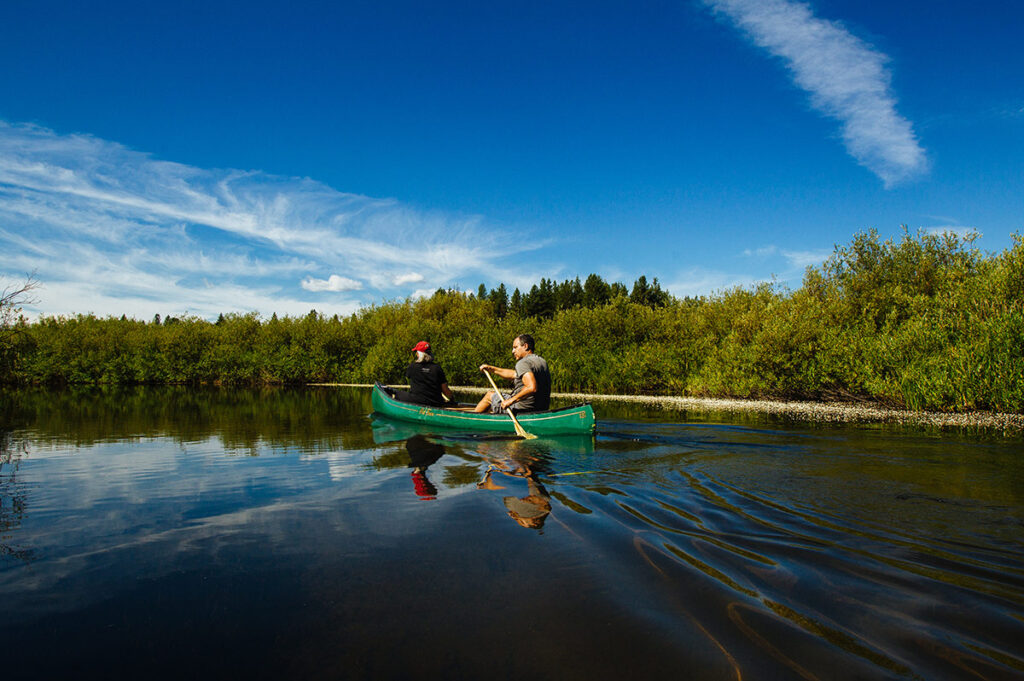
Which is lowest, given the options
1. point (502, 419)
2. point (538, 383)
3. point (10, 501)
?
point (10, 501)

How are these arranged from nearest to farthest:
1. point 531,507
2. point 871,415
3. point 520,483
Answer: point 531,507 < point 520,483 < point 871,415

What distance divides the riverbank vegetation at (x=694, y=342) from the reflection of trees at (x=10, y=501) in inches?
542

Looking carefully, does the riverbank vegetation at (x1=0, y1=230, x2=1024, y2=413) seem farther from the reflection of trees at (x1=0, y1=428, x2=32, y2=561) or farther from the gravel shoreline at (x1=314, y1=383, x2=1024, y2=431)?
the reflection of trees at (x1=0, y1=428, x2=32, y2=561)

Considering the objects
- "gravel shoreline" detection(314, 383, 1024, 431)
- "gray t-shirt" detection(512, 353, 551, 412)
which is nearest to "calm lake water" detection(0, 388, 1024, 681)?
"gray t-shirt" detection(512, 353, 551, 412)

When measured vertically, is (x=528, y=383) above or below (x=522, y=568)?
above

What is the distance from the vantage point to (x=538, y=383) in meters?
11.6

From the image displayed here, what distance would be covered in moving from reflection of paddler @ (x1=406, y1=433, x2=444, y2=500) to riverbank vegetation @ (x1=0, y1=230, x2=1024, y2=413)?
46.7 feet

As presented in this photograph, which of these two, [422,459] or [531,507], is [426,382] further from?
[531,507]

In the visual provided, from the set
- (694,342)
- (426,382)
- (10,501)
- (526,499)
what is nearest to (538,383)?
(426,382)

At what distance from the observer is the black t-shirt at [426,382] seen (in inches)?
541

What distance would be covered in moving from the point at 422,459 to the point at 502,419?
8.87ft

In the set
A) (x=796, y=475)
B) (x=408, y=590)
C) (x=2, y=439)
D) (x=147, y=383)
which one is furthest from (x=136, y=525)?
(x=147, y=383)

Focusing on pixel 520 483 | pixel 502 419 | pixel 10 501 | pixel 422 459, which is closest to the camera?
pixel 10 501

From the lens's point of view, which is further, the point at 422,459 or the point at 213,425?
the point at 213,425
